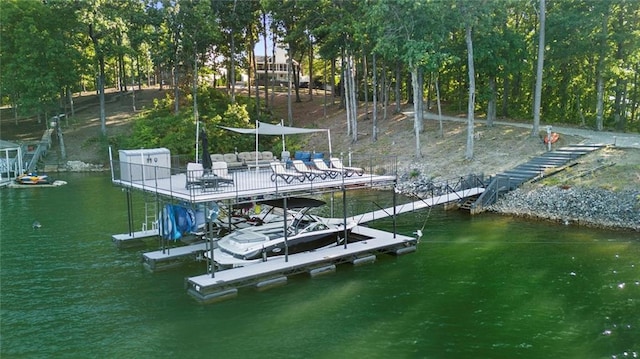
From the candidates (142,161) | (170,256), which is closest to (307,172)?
(170,256)

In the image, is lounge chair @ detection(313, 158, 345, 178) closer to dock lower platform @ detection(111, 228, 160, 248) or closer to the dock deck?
the dock deck

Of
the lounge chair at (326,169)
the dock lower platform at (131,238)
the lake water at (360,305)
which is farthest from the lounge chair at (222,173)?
the dock lower platform at (131,238)

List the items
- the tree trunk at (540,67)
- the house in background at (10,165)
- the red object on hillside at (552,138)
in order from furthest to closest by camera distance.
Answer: the house in background at (10,165) < the tree trunk at (540,67) < the red object on hillside at (552,138)

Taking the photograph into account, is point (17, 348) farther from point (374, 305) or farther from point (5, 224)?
point (5, 224)

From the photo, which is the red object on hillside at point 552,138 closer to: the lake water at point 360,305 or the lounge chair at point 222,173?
the lake water at point 360,305

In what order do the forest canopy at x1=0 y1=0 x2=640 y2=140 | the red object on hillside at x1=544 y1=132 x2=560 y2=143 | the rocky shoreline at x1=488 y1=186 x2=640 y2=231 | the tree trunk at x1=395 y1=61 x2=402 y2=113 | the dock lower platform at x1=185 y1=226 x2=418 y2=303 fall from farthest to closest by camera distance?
the tree trunk at x1=395 y1=61 x2=402 y2=113 < the forest canopy at x1=0 y1=0 x2=640 y2=140 < the red object on hillside at x1=544 y1=132 x2=560 y2=143 < the rocky shoreline at x1=488 y1=186 x2=640 y2=231 < the dock lower platform at x1=185 y1=226 x2=418 y2=303

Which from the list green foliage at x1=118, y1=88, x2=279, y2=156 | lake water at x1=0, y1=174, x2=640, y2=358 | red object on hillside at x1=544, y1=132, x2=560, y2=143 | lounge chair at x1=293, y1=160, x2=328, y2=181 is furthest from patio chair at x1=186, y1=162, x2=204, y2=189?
green foliage at x1=118, y1=88, x2=279, y2=156

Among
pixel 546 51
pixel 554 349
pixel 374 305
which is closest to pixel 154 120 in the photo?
pixel 546 51
